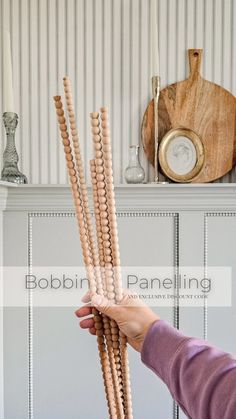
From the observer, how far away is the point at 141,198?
1.06m

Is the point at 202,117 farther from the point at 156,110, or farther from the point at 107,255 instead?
the point at 107,255

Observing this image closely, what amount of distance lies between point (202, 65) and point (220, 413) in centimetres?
112

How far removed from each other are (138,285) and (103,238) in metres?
0.60

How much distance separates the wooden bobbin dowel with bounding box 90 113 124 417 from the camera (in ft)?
1.68

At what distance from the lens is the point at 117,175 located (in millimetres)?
1208

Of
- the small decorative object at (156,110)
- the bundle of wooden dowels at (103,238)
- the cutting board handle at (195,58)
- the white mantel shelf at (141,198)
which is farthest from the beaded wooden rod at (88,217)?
the cutting board handle at (195,58)

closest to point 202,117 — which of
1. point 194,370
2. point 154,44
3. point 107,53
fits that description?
point 154,44

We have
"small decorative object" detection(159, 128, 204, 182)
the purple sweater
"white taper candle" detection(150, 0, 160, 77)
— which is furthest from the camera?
"small decorative object" detection(159, 128, 204, 182)

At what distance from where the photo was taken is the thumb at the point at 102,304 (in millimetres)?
534

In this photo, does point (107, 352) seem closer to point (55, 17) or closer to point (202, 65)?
point (202, 65)

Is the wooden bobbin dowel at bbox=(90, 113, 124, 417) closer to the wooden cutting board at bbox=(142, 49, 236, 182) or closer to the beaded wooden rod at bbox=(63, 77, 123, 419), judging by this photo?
the beaded wooden rod at bbox=(63, 77, 123, 419)

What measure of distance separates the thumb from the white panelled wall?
71 centimetres

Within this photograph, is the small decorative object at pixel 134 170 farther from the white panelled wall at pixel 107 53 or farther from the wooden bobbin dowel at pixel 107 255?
the wooden bobbin dowel at pixel 107 255

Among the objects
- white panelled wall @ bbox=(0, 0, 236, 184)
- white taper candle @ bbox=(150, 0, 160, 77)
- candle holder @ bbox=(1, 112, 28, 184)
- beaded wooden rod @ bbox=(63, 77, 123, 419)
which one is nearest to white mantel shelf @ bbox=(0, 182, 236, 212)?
candle holder @ bbox=(1, 112, 28, 184)
